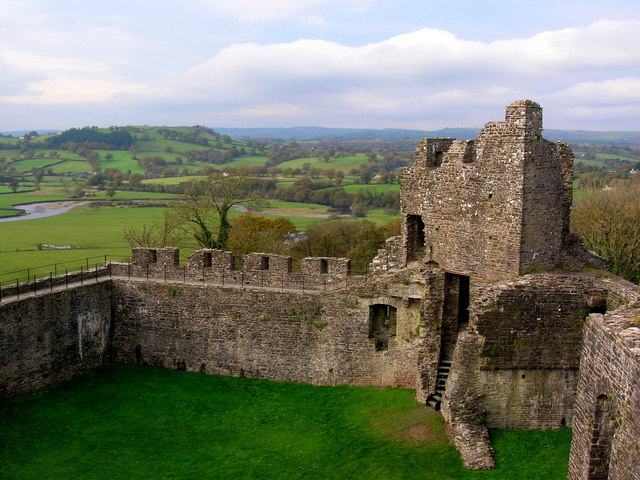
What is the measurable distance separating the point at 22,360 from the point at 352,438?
25.7 ft

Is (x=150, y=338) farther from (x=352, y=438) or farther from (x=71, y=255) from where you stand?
(x=71, y=255)

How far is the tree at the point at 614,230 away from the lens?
26.5m

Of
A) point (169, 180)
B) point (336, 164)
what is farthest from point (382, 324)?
point (336, 164)

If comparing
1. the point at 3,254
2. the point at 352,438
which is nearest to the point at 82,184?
the point at 3,254

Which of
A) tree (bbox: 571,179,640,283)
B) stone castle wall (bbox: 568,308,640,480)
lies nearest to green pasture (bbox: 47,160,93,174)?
tree (bbox: 571,179,640,283)

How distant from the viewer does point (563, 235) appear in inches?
592

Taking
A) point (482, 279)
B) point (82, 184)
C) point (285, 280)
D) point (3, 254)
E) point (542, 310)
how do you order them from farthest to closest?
1. point (82, 184)
2. point (3, 254)
3. point (285, 280)
4. point (482, 279)
5. point (542, 310)

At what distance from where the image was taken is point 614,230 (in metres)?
27.2

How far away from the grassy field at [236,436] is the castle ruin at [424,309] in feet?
1.56

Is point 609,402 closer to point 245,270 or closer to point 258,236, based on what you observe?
point 245,270

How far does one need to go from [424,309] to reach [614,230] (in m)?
16.0

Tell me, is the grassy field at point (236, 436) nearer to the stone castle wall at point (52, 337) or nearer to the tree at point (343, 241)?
the stone castle wall at point (52, 337)

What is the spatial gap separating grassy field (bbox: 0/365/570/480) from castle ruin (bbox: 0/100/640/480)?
0.48 metres

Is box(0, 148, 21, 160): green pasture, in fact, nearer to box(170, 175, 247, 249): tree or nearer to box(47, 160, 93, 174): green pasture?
box(47, 160, 93, 174): green pasture
